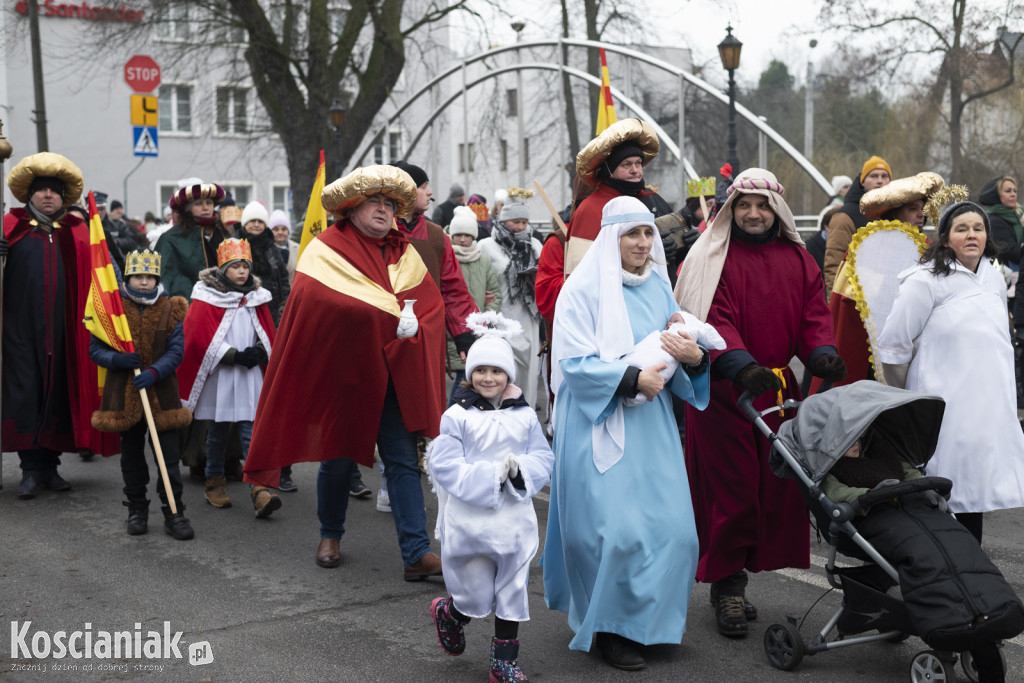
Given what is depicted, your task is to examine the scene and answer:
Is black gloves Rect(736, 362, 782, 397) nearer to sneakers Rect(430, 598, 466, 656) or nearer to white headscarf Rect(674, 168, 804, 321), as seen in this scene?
white headscarf Rect(674, 168, 804, 321)

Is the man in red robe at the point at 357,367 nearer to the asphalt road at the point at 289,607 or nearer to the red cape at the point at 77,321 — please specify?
the asphalt road at the point at 289,607

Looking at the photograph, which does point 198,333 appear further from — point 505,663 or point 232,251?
point 505,663

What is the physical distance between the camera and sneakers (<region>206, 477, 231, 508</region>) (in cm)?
741

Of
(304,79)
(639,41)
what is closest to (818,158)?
(639,41)

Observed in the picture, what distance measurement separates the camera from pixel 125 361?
6586 mm

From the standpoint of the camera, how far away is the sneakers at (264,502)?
22.6 ft

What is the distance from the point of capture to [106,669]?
181 inches

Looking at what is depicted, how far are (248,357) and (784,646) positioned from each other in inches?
172

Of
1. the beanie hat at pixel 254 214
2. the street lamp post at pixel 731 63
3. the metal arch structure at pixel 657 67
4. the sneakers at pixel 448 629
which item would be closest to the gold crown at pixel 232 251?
the beanie hat at pixel 254 214

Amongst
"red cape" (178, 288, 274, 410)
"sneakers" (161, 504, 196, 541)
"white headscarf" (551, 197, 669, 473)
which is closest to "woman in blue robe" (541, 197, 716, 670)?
"white headscarf" (551, 197, 669, 473)

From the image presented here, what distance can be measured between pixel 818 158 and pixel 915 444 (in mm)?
30941

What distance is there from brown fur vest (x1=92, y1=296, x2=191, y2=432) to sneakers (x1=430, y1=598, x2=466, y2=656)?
110 inches

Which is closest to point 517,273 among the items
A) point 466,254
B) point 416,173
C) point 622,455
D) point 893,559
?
point 466,254

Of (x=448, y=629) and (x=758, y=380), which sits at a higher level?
(x=758, y=380)
